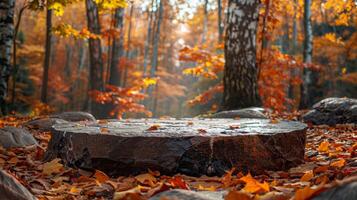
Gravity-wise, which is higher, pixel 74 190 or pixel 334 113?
pixel 334 113

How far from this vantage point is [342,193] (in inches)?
44.6

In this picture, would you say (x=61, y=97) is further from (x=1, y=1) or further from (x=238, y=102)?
(x=238, y=102)

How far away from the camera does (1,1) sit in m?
7.32

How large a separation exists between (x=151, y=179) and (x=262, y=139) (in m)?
0.82

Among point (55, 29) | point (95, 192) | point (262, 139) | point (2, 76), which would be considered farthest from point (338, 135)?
point (2, 76)

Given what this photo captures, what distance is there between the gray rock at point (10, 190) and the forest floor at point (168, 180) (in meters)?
0.38

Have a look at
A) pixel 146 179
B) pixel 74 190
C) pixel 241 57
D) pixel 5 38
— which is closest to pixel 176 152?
pixel 146 179

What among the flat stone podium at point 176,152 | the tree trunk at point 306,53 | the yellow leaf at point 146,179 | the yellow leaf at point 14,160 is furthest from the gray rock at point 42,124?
the tree trunk at point 306,53

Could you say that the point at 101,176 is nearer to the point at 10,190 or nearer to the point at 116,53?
the point at 10,190

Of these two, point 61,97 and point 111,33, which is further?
point 61,97

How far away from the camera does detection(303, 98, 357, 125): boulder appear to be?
4945mm

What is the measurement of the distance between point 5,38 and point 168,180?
252 inches

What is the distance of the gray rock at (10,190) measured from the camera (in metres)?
1.59

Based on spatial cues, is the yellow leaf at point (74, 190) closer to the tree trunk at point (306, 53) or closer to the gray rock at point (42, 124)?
the gray rock at point (42, 124)
